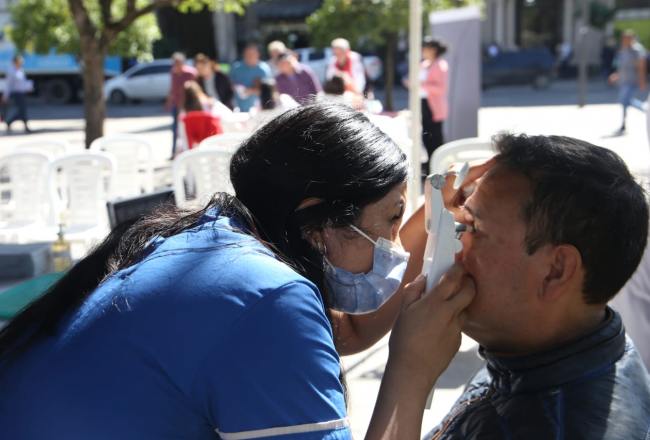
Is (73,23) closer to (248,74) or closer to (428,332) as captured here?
(248,74)

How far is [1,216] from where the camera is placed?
707cm

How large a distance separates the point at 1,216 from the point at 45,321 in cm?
599

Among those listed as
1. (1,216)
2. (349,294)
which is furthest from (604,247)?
(1,216)

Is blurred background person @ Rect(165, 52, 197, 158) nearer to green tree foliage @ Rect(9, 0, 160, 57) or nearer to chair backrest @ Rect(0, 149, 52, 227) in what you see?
green tree foliage @ Rect(9, 0, 160, 57)

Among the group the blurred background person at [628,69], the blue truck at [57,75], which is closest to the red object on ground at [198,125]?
the blurred background person at [628,69]

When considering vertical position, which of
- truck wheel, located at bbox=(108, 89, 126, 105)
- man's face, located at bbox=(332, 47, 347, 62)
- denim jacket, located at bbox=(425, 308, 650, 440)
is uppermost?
denim jacket, located at bbox=(425, 308, 650, 440)

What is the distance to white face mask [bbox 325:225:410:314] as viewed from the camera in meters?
1.75

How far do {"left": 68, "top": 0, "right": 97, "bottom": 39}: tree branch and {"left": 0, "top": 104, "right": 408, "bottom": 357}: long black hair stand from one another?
28.5 feet

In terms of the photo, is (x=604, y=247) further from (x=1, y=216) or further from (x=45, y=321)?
(x=1, y=216)

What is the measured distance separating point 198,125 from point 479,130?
6412 mm

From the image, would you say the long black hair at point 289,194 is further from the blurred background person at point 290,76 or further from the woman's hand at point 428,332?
the blurred background person at point 290,76

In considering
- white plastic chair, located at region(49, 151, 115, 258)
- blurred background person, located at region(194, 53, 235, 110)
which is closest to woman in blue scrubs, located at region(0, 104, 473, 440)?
white plastic chair, located at region(49, 151, 115, 258)

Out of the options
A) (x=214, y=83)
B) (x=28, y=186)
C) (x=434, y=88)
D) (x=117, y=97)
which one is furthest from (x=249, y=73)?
(x=117, y=97)

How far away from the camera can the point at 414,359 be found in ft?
4.95
